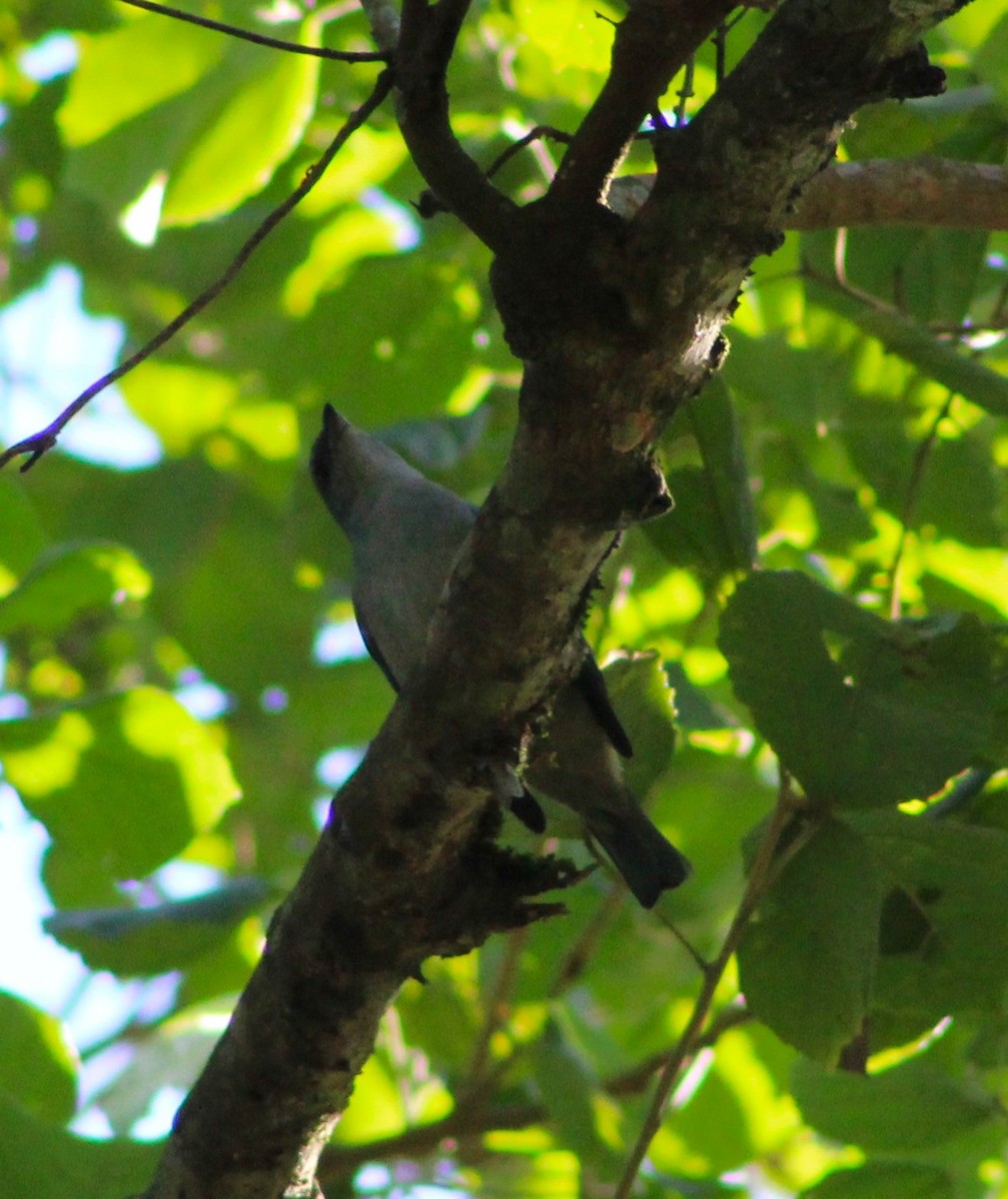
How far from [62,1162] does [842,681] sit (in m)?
1.47

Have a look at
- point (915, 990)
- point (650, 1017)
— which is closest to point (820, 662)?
point (915, 990)

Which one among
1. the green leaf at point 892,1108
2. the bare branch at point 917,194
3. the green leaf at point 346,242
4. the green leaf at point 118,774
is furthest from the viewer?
the green leaf at point 346,242

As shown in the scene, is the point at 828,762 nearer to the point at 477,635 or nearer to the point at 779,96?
the point at 477,635

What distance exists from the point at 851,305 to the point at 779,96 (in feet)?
4.65

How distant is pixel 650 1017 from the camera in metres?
4.52

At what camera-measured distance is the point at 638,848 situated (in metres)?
3.14

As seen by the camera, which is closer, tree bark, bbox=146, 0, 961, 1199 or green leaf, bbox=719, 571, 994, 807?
tree bark, bbox=146, 0, 961, 1199

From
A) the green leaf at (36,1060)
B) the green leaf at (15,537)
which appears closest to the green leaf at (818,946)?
the green leaf at (36,1060)

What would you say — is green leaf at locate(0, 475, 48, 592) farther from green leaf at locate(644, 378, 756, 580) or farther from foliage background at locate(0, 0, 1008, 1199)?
green leaf at locate(644, 378, 756, 580)

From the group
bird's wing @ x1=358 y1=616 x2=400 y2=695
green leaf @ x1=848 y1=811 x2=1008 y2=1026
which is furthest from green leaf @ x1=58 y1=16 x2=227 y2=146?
green leaf @ x1=848 y1=811 x2=1008 y2=1026

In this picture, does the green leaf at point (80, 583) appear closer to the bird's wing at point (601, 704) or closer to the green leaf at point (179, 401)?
the bird's wing at point (601, 704)

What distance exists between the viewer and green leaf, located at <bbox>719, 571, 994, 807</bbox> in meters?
2.23

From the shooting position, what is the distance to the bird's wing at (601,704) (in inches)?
102

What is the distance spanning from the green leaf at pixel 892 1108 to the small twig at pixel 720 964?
1.29 feet
